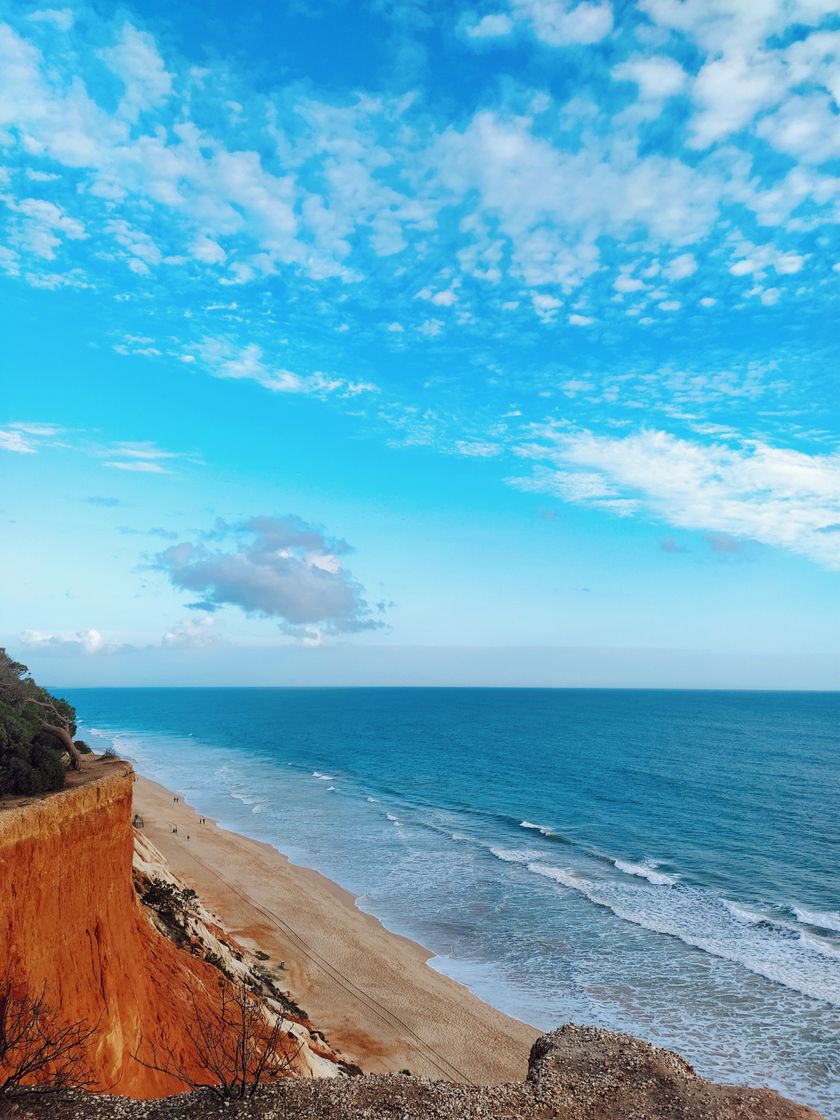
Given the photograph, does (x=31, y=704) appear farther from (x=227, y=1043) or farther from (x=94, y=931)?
(x=227, y=1043)

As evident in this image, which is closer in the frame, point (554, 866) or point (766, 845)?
point (554, 866)

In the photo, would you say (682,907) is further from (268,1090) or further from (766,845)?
(268,1090)

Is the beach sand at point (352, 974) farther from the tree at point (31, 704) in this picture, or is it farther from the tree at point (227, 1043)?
the tree at point (31, 704)

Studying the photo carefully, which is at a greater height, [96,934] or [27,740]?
[27,740]

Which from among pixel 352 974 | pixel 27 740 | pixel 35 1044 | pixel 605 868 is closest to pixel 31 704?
pixel 27 740

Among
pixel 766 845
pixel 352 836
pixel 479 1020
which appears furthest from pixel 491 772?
pixel 479 1020

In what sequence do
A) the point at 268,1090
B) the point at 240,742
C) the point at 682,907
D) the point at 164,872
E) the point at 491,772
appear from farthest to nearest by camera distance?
the point at 240,742 < the point at 491,772 < the point at 682,907 < the point at 164,872 < the point at 268,1090

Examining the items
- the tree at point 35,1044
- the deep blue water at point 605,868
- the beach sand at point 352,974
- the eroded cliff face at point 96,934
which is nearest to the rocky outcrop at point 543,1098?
the tree at point 35,1044
